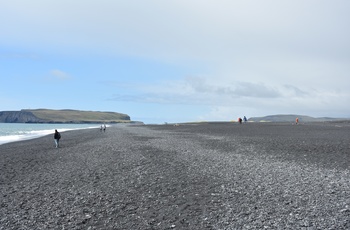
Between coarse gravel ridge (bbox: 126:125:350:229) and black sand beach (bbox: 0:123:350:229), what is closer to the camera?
coarse gravel ridge (bbox: 126:125:350:229)

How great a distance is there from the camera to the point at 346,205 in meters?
9.27

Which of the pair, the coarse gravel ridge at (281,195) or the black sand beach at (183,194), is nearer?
the coarse gravel ridge at (281,195)

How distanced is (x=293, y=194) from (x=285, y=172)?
13.5 feet

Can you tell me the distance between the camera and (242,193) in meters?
11.1

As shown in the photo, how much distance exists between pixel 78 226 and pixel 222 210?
4.42 m

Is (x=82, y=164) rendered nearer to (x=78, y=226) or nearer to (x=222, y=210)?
(x=78, y=226)

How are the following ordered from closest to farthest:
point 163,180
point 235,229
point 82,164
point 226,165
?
point 235,229 → point 163,180 → point 226,165 → point 82,164

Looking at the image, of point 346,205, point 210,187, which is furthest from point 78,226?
point 346,205

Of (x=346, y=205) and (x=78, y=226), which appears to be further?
(x=346, y=205)

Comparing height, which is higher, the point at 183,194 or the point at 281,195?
the point at 281,195

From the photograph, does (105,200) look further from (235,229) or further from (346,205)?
(346,205)

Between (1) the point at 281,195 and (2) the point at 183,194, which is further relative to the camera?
(2) the point at 183,194

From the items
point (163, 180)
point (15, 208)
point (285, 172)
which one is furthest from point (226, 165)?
point (15, 208)

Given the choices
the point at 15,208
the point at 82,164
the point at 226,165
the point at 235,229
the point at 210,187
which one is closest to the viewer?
the point at 235,229
